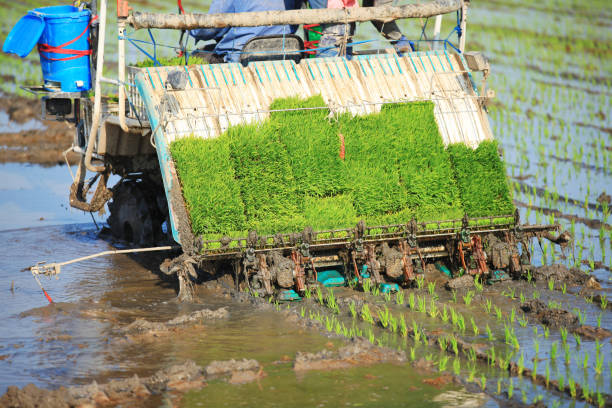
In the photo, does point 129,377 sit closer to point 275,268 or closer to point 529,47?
point 275,268

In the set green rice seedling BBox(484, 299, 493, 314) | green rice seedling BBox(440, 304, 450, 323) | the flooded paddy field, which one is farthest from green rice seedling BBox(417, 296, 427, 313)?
green rice seedling BBox(484, 299, 493, 314)

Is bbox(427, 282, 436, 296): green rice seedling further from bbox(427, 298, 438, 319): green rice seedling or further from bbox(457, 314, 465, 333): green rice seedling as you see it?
bbox(457, 314, 465, 333): green rice seedling

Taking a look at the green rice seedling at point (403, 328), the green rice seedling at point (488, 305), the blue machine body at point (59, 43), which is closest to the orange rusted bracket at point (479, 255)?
the green rice seedling at point (488, 305)

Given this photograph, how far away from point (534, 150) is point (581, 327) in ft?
25.6

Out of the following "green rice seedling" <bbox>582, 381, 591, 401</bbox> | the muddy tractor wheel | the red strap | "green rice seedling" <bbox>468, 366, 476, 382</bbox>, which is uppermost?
the red strap

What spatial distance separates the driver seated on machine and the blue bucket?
1.21m

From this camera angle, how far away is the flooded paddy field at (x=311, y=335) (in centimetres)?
523

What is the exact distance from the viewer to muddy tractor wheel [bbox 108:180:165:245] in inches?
379

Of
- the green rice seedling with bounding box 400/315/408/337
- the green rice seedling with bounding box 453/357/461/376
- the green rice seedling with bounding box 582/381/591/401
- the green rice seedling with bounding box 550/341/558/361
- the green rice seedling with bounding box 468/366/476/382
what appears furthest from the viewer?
the green rice seedling with bounding box 400/315/408/337

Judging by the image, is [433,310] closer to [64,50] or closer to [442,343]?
[442,343]

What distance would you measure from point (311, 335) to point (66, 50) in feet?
13.6

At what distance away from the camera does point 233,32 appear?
9016mm

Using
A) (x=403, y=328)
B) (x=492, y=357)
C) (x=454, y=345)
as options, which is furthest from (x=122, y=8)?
(x=492, y=357)

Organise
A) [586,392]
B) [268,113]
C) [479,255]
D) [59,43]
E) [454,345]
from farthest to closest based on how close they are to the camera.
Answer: [59,43] < [268,113] < [479,255] < [454,345] < [586,392]
